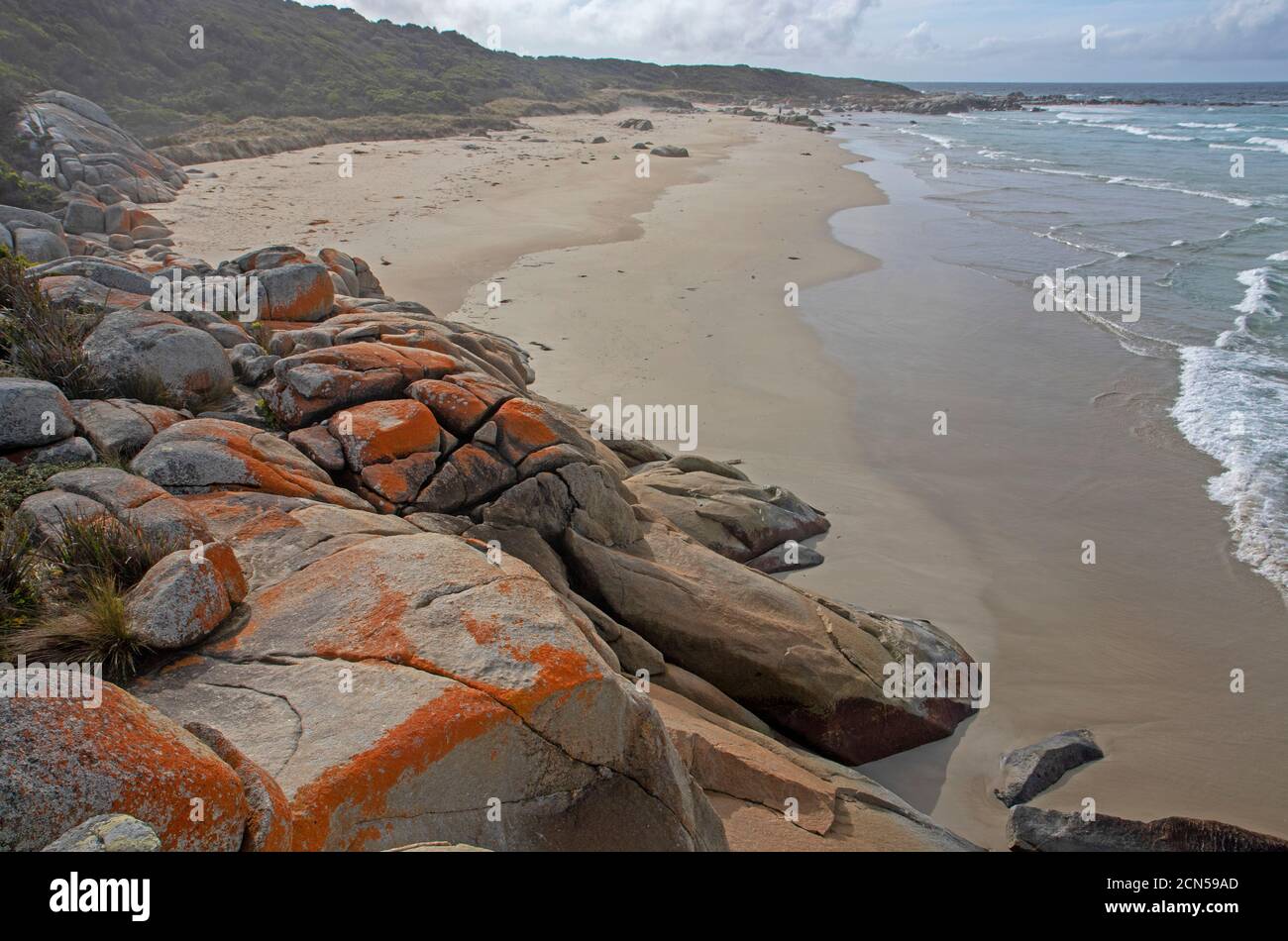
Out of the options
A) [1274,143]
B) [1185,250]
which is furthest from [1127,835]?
[1274,143]

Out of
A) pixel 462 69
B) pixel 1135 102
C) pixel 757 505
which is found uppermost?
pixel 1135 102

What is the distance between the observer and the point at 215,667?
3936mm

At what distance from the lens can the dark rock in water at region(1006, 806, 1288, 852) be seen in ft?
17.9

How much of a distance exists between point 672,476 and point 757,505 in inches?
42.1

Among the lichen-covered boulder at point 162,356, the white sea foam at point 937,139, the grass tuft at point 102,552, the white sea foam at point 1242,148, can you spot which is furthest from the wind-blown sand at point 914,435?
the white sea foam at point 1242,148

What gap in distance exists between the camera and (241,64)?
48.1 metres

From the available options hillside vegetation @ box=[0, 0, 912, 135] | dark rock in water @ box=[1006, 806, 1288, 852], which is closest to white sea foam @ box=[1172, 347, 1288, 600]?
dark rock in water @ box=[1006, 806, 1288, 852]

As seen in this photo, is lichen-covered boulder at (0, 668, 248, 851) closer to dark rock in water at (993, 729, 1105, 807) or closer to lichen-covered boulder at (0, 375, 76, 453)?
lichen-covered boulder at (0, 375, 76, 453)

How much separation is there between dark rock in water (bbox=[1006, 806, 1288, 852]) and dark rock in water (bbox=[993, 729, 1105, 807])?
0.35 metres

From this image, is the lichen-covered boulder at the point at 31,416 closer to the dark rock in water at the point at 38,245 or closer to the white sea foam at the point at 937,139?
the dark rock in water at the point at 38,245

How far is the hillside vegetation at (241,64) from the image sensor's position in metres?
36.4

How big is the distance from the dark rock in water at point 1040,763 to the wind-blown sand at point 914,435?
0.41 ft

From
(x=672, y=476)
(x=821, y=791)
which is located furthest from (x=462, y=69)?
(x=821, y=791)
